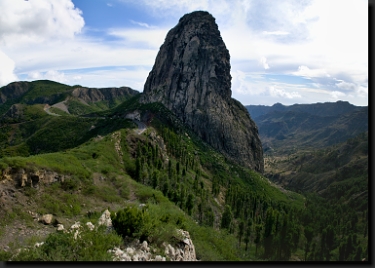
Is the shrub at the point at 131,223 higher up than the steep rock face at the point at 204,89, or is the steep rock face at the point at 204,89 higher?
the steep rock face at the point at 204,89

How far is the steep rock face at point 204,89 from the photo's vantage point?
160625mm

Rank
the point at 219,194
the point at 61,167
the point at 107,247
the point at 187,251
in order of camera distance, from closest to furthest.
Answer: the point at 107,247 → the point at 187,251 → the point at 61,167 → the point at 219,194

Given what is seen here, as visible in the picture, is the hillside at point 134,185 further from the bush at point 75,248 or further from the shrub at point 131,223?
the bush at point 75,248

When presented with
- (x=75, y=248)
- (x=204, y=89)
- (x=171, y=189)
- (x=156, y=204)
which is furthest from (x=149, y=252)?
(x=204, y=89)

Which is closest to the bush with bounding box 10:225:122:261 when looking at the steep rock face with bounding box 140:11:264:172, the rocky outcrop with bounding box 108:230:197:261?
the rocky outcrop with bounding box 108:230:197:261

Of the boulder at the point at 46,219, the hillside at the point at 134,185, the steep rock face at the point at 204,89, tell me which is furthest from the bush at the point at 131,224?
the steep rock face at the point at 204,89

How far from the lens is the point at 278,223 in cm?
6819

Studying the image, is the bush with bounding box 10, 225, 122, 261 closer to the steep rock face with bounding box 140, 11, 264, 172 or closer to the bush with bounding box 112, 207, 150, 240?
the bush with bounding box 112, 207, 150, 240

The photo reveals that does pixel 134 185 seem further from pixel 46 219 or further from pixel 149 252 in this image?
pixel 149 252

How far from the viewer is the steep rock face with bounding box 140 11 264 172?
6324 inches

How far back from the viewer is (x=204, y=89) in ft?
548

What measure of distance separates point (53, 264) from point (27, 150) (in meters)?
110

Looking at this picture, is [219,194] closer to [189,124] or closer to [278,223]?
[278,223]

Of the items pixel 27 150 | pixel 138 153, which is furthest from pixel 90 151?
pixel 27 150
